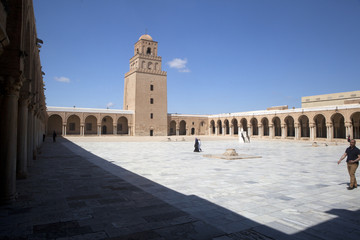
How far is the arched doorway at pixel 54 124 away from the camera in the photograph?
3272 centimetres

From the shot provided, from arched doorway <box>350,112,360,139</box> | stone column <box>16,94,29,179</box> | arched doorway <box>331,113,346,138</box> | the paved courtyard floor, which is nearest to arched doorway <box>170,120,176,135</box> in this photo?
arched doorway <box>331,113,346,138</box>

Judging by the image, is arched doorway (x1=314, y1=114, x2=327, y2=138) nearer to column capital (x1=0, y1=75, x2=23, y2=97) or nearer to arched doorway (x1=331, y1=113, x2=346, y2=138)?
arched doorway (x1=331, y1=113, x2=346, y2=138)

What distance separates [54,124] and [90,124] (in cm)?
465

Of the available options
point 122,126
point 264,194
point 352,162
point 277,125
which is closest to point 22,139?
point 264,194

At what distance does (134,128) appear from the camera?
3634cm

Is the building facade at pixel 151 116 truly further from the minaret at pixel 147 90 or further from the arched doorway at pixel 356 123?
the arched doorway at pixel 356 123

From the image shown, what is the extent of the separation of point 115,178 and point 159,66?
3493cm

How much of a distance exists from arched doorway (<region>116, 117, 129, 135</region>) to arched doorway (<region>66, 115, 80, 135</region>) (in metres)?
5.71

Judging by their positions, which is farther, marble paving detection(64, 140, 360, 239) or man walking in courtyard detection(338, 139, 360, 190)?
man walking in courtyard detection(338, 139, 360, 190)

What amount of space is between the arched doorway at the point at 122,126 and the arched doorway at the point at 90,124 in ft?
11.3

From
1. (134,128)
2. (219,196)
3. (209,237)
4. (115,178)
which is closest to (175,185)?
(219,196)

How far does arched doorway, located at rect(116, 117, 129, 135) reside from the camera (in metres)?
38.1

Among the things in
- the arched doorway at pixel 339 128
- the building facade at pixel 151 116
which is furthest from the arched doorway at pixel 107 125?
the arched doorway at pixel 339 128

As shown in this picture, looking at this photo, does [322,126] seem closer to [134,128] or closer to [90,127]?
[134,128]
